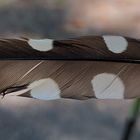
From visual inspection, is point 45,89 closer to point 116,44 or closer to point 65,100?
point 116,44

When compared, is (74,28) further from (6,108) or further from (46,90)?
(46,90)

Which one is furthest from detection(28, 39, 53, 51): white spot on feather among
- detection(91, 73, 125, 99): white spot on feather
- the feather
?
detection(91, 73, 125, 99): white spot on feather

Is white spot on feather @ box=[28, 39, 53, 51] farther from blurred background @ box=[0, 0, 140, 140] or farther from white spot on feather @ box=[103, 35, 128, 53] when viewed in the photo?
blurred background @ box=[0, 0, 140, 140]

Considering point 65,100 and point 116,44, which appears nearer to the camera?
point 116,44

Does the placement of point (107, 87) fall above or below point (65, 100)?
above

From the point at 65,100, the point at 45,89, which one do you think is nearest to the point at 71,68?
the point at 45,89

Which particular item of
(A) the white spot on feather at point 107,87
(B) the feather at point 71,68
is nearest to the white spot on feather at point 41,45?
(B) the feather at point 71,68

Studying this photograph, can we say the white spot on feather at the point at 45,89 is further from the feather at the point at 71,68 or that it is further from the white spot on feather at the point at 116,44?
the white spot on feather at the point at 116,44

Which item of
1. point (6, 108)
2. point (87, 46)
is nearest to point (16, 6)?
point (6, 108)
